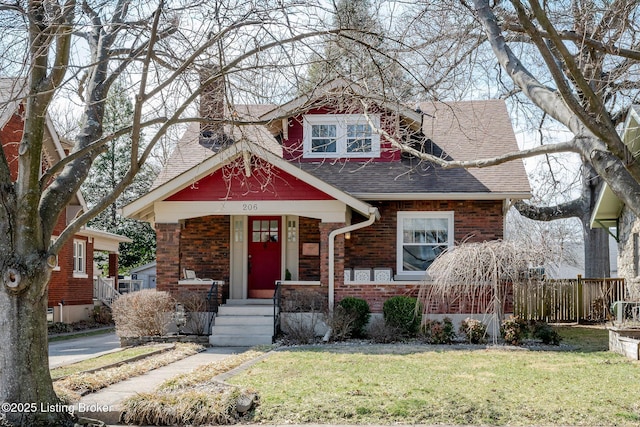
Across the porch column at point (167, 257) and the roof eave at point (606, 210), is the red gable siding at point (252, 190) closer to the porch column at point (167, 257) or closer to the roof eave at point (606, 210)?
the porch column at point (167, 257)

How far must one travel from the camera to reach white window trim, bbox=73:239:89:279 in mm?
26675

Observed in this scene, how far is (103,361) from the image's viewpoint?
507 inches

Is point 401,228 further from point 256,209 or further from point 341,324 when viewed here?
point 256,209

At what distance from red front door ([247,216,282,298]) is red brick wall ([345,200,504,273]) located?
2001 mm

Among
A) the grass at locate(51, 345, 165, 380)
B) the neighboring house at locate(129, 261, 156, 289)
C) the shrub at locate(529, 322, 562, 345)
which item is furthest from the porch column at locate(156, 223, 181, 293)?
the neighboring house at locate(129, 261, 156, 289)

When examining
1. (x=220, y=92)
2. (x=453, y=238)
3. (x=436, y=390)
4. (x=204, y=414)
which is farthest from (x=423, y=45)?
(x=453, y=238)

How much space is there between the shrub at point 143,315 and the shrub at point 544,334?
8325mm

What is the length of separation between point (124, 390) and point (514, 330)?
8.42 m

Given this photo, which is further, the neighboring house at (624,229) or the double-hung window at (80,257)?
the double-hung window at (80,257)

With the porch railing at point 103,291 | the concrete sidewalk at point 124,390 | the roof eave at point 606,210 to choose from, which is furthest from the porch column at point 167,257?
the roof eave at point 606,210

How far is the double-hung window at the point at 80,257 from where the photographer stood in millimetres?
26972

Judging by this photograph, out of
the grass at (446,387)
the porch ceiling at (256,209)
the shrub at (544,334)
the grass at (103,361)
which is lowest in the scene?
the grass at (103,361)

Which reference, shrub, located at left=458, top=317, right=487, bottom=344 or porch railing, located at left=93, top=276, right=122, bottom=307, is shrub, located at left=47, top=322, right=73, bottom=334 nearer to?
porch railing, located at left=93, top=276, right=122, bottom=307

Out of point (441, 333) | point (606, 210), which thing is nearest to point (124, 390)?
point (441, 333)
